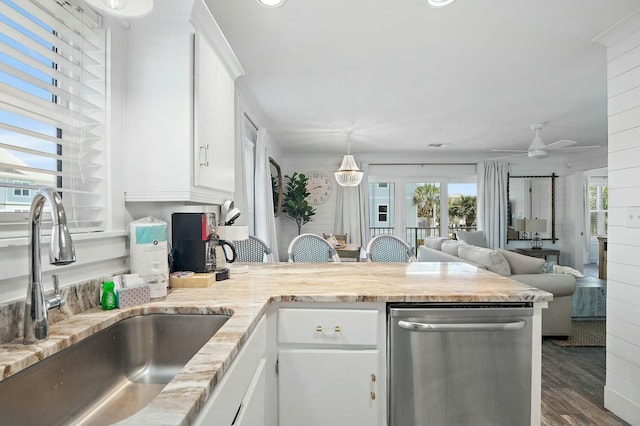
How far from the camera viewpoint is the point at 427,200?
23.3 ft

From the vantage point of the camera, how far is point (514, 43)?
2.44m

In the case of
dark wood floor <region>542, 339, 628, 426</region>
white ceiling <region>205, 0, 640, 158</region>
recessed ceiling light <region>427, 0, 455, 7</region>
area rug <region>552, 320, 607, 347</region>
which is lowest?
dark wood floor <region>542, 339, 628, 426</region>

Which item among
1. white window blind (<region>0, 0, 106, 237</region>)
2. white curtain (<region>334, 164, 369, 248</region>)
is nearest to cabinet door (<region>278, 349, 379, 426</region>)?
white window blind (<region>0, 0, 106, 237</region>)

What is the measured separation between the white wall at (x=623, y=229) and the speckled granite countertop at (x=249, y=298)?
35.3 inches

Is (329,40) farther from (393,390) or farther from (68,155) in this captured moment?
(393,390)

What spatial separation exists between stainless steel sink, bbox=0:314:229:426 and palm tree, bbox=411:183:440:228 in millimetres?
6344

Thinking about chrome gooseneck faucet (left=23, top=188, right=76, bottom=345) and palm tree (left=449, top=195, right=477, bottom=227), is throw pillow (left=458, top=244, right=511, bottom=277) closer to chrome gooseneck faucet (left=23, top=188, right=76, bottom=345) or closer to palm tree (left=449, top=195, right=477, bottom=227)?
chrome gooseneck faucet (left=23, top=188, right=76, bottom=345)

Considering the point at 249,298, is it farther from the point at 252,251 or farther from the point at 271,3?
the point at 271,3

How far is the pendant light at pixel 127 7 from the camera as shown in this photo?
3.19 feet

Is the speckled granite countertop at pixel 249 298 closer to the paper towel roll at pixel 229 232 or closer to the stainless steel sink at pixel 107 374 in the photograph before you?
the stainless steel sink at pixel 107 374

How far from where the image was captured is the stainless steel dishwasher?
1.47 metres

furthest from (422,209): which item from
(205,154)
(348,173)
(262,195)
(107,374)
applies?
(107,374)

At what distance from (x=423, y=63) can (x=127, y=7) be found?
2349 millimetres

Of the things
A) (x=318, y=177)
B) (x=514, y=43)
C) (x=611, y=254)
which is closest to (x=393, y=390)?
(x=611, y=254)
